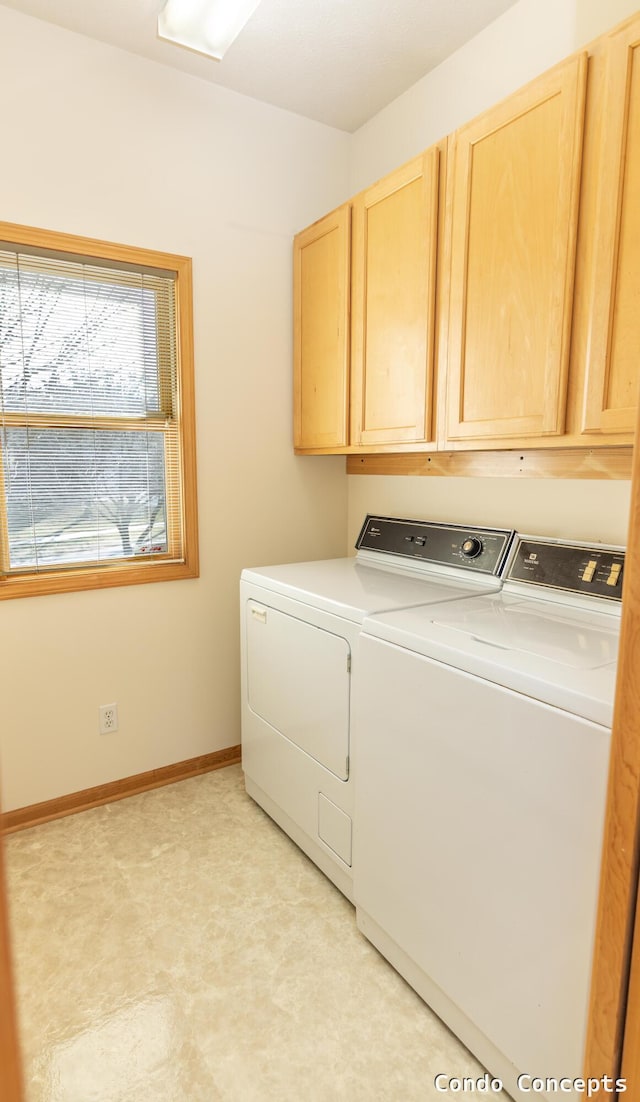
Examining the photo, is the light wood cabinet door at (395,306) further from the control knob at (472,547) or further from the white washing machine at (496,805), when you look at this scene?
the white washing machine at (496,805)

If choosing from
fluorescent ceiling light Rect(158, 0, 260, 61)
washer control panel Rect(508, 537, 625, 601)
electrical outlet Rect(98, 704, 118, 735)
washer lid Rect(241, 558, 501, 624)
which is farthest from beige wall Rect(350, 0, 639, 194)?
electrical outlet Rect(98, 704, 118, 735)

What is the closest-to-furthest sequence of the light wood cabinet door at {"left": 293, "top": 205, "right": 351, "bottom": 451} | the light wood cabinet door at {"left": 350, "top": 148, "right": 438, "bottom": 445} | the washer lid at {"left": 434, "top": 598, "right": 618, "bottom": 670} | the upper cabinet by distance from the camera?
the washer lid at {"left": 434, "top": 598, "right": 618, "bottom": 670}
the upper cabinet
the light wood cabinet door at {"left": 350, "top": 148, "right": 438, "bottom": 445}
the light wood cabinet door at {"left": 293, "top": 205, "right": 351, "bottom": 451}

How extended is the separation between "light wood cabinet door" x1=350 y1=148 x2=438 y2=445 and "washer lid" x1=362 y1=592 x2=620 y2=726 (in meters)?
0.66

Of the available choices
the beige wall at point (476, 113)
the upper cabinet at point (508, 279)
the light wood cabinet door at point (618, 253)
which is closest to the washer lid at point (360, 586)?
the beige wall at point (476, 113)

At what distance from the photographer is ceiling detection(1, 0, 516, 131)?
193cm

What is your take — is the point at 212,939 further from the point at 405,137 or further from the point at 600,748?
the point at 405,137

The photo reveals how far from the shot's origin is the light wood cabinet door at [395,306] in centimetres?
188

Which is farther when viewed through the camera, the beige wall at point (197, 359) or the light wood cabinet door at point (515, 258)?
the beige wall at point (197, 359)

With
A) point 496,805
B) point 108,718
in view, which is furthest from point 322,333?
point 496,805

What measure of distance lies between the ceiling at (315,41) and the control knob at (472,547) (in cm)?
174

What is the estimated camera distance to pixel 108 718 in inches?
93.6

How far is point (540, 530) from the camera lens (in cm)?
195

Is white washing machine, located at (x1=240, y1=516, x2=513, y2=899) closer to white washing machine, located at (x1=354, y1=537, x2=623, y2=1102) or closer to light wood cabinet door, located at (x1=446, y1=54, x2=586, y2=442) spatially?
white washing machine, located at (x1=354, y1=537, x2=623, y2=1102)

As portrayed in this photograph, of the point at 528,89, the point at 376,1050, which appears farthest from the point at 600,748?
the point at 528,89
